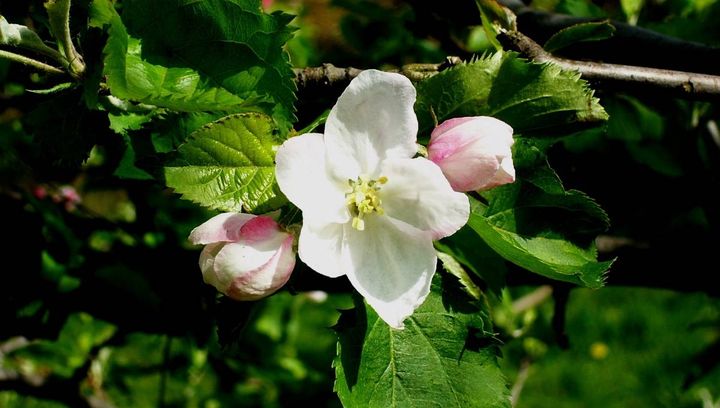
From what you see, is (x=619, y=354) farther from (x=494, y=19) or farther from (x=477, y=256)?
(x=494, y=19)

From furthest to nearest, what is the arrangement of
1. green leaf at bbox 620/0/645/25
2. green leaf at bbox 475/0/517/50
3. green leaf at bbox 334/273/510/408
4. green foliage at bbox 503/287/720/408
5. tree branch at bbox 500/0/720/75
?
1. green foliage at bbox 503/287/720/408
2. green leaf at bbox 620/0/645/25
3. tree branch at bbox 500/0/720/75
4. green leaf at bbox 475/0/517/50
5. green leaf at bbox 334/273/510/408

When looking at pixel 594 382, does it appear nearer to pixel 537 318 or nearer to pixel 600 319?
pixel 600 319

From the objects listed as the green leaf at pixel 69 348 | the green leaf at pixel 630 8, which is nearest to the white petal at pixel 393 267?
the green leaf at pixel 630 8

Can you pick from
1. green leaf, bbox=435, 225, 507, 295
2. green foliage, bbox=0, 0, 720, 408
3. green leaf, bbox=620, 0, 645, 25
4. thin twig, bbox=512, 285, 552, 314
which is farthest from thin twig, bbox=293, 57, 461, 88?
thin twig, bbox=512, 285, 552, 314

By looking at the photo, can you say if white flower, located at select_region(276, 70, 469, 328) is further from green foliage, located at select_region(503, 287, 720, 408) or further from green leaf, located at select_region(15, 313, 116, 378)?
green foliage, located at select_region(503, 287, 720, 408)

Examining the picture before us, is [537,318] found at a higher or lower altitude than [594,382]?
higher

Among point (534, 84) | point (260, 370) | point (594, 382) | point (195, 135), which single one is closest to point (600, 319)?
point (594, 382)

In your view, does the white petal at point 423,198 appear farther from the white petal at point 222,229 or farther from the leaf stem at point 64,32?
the leaf stem at point 64,32

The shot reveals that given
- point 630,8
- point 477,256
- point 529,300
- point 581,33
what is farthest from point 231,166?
point 529,300
